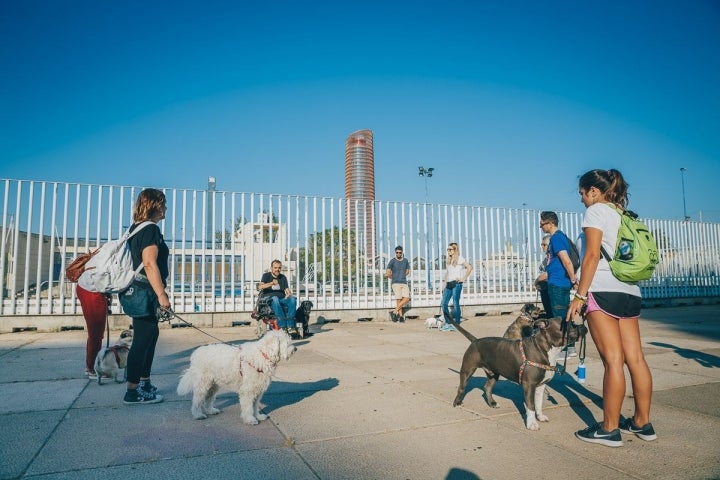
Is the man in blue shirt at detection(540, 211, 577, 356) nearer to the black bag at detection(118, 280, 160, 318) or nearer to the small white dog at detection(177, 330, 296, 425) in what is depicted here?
the small white dog at detection(177, 330, 296, 425)

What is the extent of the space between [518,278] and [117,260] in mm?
12257

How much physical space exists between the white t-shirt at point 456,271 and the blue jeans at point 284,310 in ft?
12.5

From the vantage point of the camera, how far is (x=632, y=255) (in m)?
3.09

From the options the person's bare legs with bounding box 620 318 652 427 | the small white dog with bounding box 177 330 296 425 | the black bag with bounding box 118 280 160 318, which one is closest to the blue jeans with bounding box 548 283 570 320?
the person's bare legs with bounding box 620 318 652 427

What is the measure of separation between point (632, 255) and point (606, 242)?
18 cm

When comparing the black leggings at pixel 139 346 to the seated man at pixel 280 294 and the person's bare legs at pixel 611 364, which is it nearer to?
the person's bare legs at pixel 611 364

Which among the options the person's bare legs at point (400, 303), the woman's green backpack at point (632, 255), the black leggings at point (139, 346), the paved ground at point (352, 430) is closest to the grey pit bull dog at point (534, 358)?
the paved ground at point (352, 430)

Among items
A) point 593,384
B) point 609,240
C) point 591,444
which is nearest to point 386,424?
point 591,444

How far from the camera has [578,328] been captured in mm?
3445

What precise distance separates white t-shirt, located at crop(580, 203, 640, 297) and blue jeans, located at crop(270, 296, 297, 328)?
6564mm

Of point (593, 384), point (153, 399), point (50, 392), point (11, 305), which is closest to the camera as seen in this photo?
point (153, 399)

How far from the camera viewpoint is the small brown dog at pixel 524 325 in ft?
16.8

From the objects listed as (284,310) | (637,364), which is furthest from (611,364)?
(284,310)

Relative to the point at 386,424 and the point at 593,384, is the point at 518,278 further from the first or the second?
the point at 386,424
